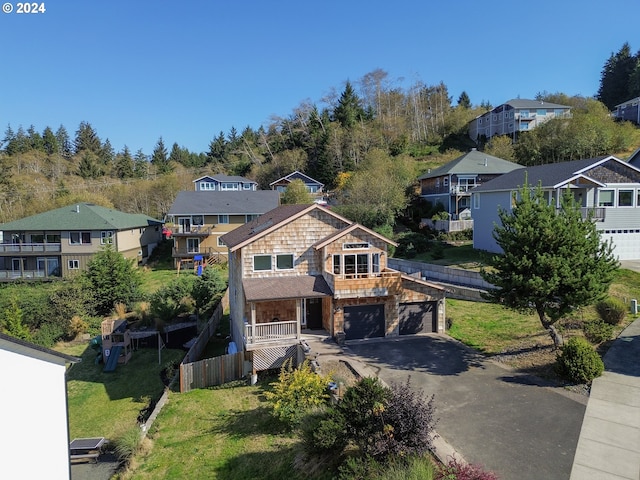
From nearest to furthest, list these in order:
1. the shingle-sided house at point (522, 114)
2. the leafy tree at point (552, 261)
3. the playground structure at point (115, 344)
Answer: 1. the leafy tree at point (552, 261)
2. the playground structure at point (115, 344)
3. the shingle-sided house at point (522, 114)

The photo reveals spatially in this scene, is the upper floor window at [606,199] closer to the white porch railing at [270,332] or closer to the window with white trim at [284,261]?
the window with white trim at [284,261]

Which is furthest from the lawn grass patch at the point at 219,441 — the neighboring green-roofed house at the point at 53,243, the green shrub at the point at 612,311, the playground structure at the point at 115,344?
the neighboring green-roofed house at the point at 53,243

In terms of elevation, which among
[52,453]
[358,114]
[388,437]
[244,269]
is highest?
[358,114]

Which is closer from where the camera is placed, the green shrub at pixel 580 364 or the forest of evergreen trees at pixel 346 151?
the green shrub at pixel 580 364

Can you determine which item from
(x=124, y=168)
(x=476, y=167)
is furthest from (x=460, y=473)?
(x=124, y=168)

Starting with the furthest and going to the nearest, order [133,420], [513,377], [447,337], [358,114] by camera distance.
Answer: [358,114]
[447,337]
[133,420]
[513,377]

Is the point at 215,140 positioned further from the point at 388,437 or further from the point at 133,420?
the point at 388,437

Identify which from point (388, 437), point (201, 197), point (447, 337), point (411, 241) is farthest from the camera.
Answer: point (201, 197)

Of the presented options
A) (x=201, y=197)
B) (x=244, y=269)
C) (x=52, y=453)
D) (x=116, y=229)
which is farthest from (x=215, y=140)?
(x=52, y=453)
